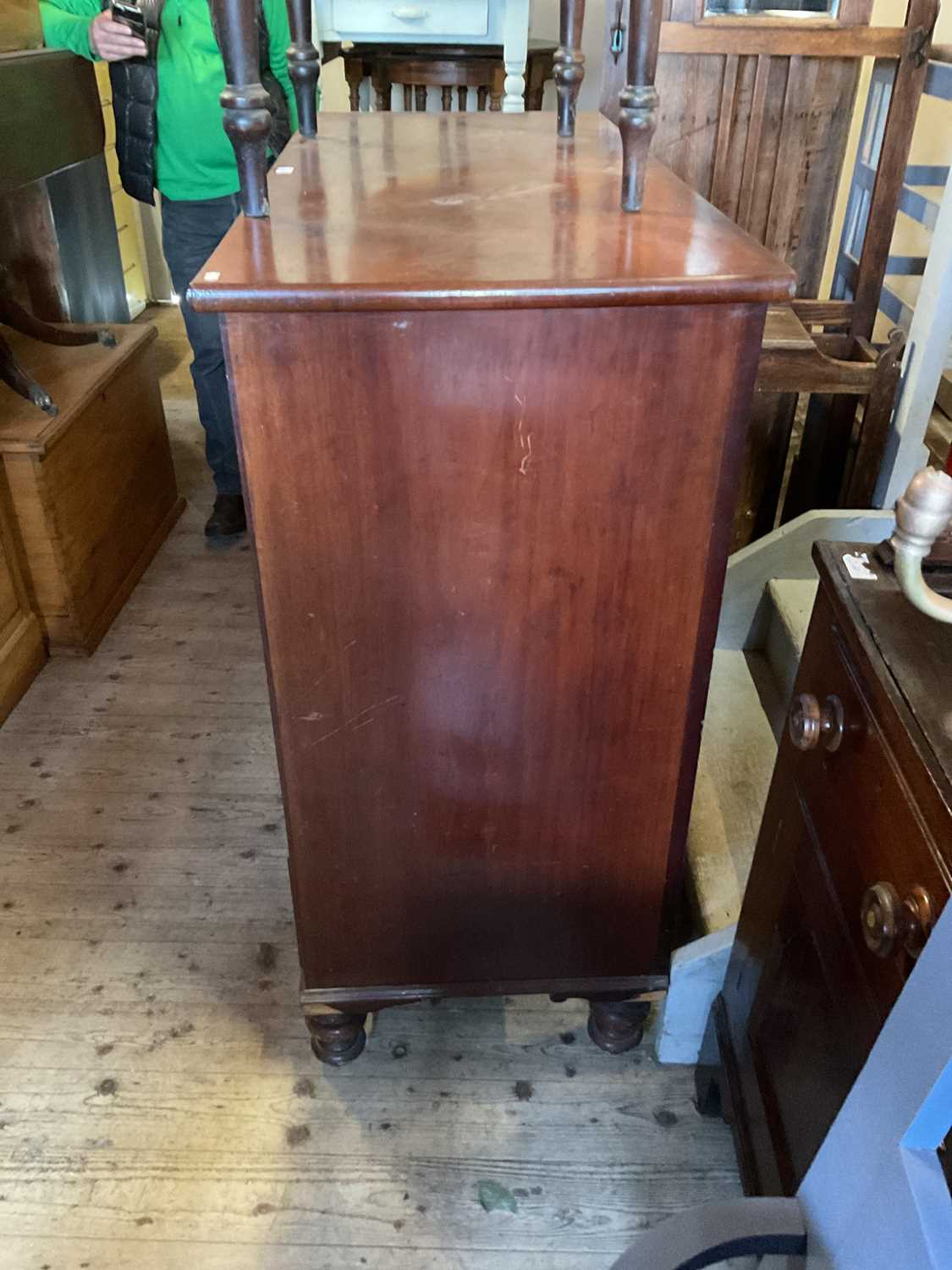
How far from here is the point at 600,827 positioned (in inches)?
44.4

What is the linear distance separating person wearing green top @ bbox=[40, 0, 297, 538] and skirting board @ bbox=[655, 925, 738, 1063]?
4.71 ft

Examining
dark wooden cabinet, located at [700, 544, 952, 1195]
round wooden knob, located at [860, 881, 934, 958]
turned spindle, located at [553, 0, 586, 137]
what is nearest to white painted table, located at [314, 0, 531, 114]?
turned spindle, located at [553, 0, 586, 137]

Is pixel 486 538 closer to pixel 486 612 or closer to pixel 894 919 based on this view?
pixel 486 612

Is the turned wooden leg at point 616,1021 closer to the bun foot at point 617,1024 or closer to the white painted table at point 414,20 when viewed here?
the bun foot at point 617,1024

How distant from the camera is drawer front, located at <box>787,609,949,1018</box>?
0.71 meters

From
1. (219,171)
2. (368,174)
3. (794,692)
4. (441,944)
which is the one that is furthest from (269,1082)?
(219,171)

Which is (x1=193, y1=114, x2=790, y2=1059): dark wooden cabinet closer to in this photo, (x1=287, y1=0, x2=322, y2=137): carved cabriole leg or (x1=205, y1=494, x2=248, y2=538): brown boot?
(x1=287, y1=0, x2=322, y2=137): carved cabriole leg

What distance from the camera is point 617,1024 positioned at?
4.36ft

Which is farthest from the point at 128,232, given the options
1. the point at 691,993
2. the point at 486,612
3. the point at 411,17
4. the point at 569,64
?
the point at 691,993

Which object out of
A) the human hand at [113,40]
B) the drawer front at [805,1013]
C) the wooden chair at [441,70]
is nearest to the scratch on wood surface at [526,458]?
the drawer front at [805,1013]

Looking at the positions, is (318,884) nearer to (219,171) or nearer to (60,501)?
(60,501)

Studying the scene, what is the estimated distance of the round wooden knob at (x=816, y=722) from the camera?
0.86m

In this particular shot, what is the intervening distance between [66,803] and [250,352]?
1213mm

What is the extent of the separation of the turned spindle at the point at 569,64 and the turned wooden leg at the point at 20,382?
116cm
